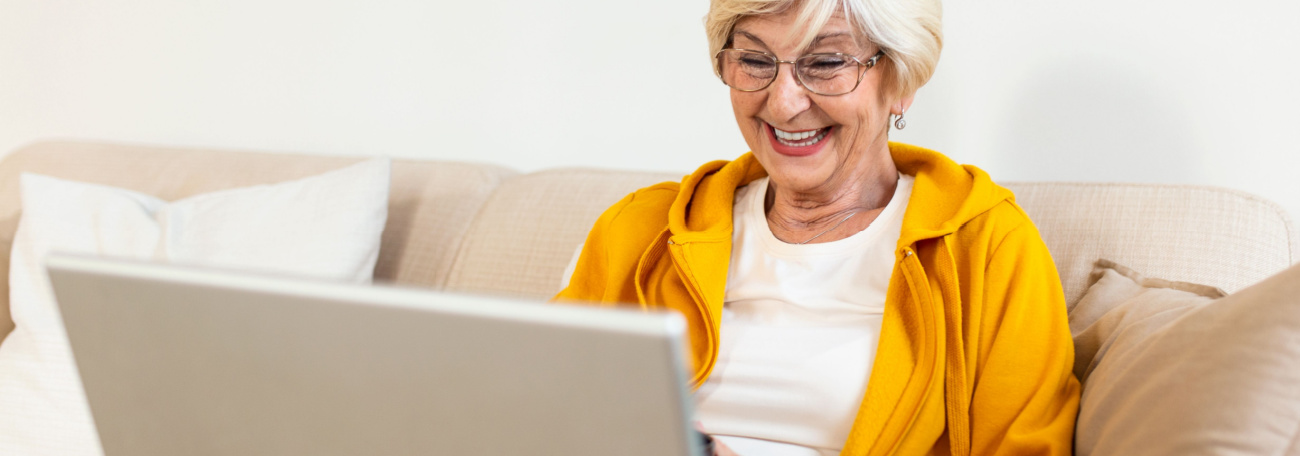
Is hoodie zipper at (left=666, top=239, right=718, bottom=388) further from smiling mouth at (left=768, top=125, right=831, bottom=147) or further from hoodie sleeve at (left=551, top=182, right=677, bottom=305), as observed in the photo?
smiling mouth at (left=768, top=125, right=831, bottom=147)

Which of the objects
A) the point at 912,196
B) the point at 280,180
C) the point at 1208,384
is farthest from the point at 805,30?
the point at 280,180

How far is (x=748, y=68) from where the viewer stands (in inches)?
49.8

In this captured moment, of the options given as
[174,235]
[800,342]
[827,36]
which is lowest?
[174,235]

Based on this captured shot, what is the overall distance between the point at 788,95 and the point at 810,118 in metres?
0.05

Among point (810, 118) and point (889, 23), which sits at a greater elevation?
point (889, 23)

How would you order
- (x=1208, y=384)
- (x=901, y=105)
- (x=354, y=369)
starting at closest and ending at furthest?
(x=354, y=369)
(x=1208, y=384)
(x=901, y=105)

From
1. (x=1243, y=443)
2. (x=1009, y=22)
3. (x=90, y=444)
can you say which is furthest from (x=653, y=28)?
(x=1243, y=443)

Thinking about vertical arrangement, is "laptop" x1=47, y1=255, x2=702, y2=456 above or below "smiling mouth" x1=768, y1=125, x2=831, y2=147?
above

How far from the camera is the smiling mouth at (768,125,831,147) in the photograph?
126cm

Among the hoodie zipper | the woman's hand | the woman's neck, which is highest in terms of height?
the woman's neck

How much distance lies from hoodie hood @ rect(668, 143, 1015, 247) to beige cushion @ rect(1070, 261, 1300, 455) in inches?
10.1

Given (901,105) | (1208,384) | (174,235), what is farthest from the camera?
(174,235)

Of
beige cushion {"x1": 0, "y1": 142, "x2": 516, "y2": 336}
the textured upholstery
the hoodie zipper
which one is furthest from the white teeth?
beige cushion {"x1": 0, "y1": 142, "x2": 516, "y2": 336}

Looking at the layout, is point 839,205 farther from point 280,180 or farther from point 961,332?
point 280,180
